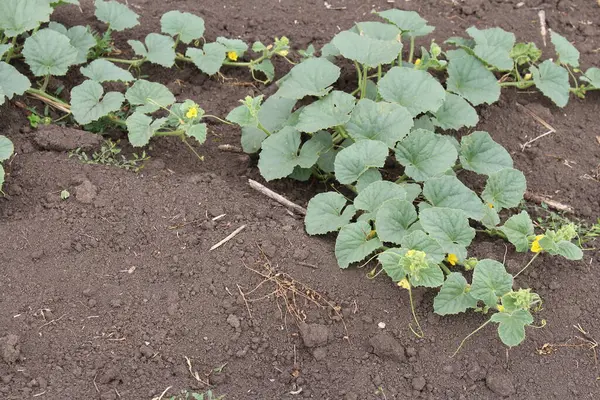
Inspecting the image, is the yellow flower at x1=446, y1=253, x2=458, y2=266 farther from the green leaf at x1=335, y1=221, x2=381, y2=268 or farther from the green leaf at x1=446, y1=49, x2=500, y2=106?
the green leaf at x1=446, y1=49, x2=500, y2=106

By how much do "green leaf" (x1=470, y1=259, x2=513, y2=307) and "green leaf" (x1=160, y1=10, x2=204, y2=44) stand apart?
8.24 ft

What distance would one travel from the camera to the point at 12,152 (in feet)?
12.4

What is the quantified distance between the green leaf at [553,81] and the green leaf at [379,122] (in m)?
1.31

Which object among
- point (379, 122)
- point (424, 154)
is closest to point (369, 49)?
point (379, 122)

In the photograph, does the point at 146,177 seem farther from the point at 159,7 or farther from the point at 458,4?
the point at 458,4

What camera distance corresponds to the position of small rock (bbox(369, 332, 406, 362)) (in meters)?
3.33

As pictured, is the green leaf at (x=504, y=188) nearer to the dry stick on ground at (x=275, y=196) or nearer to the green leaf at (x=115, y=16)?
the dry stick on ground at (x=275, y=196)

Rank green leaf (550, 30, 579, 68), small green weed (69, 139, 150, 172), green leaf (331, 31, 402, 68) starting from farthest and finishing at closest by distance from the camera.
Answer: green leaf (550, 30, 579, 68), green leaf (331, 31, 402, 68), small green weed (69, 139, 150, 172)

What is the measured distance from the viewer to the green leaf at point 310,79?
4133 millimetres

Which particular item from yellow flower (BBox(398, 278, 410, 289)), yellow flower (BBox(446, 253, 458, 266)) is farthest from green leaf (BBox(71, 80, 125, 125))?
yellow flower (BBox(446, 253, 458, 266))

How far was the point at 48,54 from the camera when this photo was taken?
4.27 metres

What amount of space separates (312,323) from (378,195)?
2.58 feet

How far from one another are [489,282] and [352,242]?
2.33 ft

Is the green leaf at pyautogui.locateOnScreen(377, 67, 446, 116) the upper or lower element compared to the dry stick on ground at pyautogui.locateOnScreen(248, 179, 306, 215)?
upper
